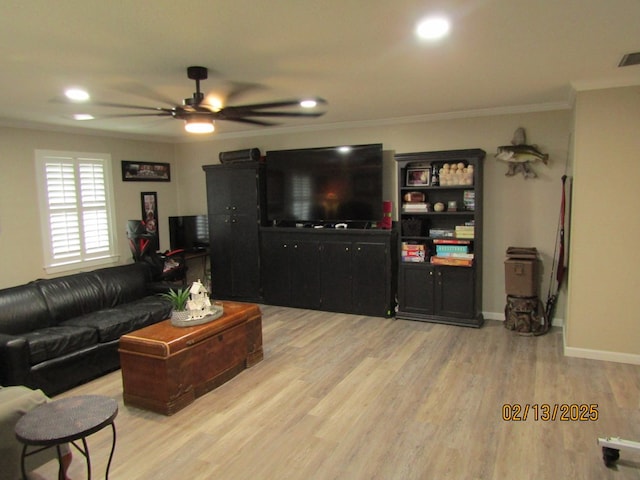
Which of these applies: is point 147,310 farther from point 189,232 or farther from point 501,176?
point 501,176

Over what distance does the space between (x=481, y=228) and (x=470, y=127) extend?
48.1 inches

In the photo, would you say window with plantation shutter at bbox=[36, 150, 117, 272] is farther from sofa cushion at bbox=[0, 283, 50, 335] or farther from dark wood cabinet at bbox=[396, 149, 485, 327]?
dark wood cabinet at bbox=[396, 149, 485, 327]

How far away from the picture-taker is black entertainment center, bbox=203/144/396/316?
547 centimetres

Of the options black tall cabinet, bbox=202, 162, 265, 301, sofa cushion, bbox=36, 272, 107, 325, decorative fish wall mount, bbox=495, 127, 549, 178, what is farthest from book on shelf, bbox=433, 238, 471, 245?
sofa cushion, bbox=36, 272, 107, 325

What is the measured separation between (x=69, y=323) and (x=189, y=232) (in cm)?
288

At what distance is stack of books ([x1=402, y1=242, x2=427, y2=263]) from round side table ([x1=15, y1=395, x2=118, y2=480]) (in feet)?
12.5

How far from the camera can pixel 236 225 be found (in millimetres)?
6262

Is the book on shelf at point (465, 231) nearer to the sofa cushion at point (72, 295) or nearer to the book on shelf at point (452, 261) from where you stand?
the book on shelf at point (452, 261)

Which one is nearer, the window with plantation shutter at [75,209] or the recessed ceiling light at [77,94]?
the recessed ceiling light at [77,94]

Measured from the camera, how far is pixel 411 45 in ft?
8.73

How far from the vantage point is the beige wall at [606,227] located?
145 inches

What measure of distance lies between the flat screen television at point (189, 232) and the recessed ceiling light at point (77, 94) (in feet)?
9.76

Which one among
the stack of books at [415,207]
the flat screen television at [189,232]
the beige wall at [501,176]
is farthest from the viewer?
the flat screen television at [189,232]
